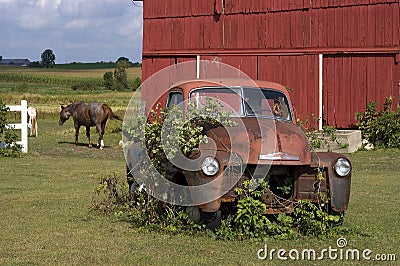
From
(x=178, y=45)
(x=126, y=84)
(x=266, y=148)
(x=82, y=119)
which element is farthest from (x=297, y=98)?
(x=126, y=84)

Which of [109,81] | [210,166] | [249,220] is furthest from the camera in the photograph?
[109,81]

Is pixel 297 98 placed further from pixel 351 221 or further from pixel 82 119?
pixel 351 221

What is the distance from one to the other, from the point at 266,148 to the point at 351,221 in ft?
7.68

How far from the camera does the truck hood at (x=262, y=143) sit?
9102 millimetres

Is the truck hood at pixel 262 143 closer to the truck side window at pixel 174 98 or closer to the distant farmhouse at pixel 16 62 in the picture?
the truck side window at pixel 174 98

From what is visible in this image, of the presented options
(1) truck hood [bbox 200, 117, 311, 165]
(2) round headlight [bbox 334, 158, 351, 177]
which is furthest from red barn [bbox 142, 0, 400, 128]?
(1) truck hood [bbox 200, 117, 311, 165]

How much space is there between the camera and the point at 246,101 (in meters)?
10.5

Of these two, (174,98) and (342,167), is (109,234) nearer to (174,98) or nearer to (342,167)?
(174,98)

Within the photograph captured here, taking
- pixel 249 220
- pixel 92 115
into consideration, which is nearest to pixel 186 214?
pixel 249 220

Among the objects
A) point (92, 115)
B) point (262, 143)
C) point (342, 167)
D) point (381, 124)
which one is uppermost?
point (92, 115)

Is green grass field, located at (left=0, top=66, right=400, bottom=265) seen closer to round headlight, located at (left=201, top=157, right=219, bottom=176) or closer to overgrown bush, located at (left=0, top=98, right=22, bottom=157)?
round headlight, located at (left=201, top=157, right=219, bottom=176)

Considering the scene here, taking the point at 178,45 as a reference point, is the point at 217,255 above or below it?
below

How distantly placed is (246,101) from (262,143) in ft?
4.58

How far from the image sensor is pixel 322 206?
9578mm
